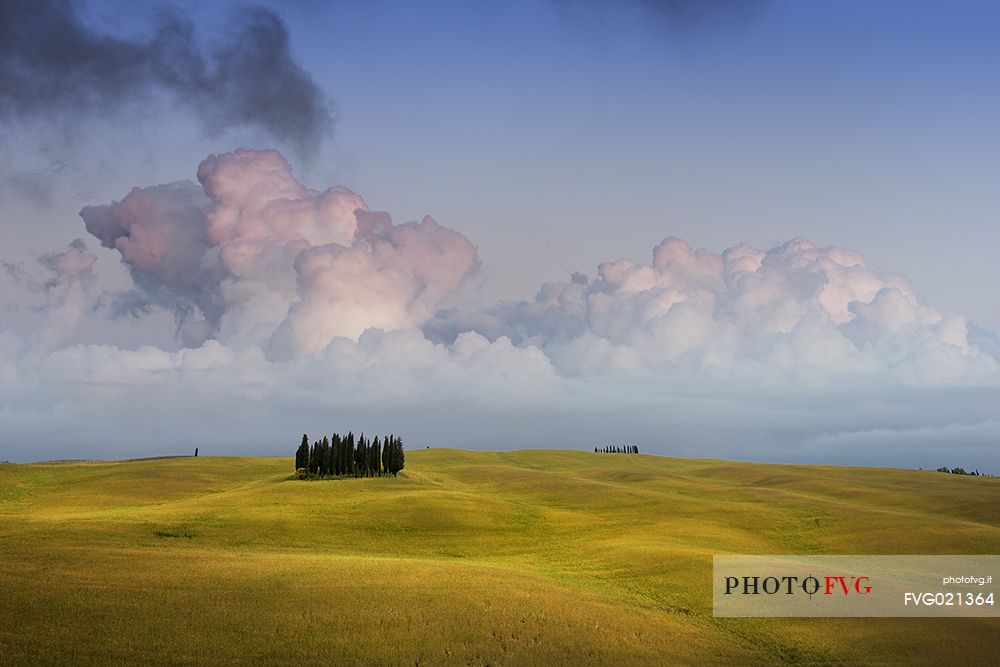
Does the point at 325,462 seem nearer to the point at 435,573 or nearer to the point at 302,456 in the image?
the point at 302,456

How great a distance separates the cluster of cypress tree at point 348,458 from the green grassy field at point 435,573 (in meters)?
18.5

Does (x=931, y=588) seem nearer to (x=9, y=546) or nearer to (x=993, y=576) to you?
(x=993, y=576)

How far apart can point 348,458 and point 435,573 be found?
81.5 metres

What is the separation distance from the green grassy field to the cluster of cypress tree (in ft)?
60.8

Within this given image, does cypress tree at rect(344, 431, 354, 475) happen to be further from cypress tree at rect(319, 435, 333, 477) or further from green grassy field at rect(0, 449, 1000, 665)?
green grassy field at rect(0, 449, 1000, 665)

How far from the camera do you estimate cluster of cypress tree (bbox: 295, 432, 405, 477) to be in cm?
12119

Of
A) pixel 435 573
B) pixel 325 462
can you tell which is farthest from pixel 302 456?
pixel 435 573

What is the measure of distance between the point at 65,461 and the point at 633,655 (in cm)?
16102

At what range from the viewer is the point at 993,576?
51.9 m

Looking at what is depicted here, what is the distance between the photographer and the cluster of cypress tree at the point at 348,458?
121188 millimetres

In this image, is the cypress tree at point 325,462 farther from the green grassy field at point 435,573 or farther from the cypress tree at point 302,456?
the green grassy field at point 435,573

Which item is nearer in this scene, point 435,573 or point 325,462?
point 435,573

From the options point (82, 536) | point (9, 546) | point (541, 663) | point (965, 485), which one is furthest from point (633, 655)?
point (965, 485)

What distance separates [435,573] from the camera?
145 ft
